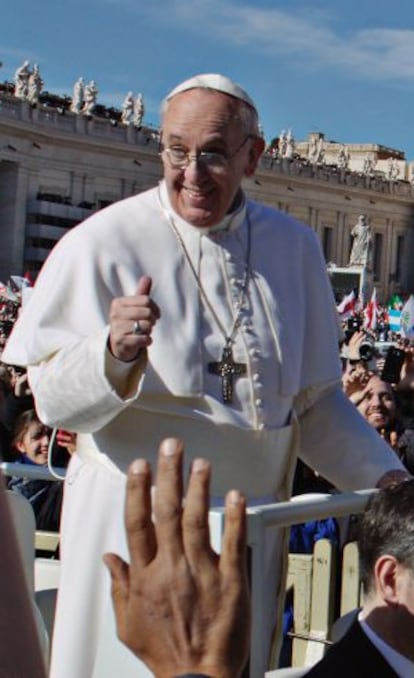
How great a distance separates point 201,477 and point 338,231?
65295 mm

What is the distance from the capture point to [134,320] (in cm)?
183

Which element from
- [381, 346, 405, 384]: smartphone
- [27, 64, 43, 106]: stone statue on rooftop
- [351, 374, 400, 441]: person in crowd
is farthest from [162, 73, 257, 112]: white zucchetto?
[27, 64, 43, 106]: stone statue on rooftop

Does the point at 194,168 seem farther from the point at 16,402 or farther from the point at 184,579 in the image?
the point at 16,402

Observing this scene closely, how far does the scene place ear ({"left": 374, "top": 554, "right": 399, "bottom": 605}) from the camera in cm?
192

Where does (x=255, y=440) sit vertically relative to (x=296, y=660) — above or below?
above

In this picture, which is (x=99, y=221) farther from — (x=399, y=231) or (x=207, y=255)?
(x=399, y=231)

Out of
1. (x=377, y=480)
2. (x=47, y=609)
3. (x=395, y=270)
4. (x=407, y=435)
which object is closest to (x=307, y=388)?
(x=377, y=480)

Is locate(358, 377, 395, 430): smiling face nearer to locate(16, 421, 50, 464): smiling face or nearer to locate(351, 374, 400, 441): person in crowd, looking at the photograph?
locate(351, 374, 400, 441): person in crowd

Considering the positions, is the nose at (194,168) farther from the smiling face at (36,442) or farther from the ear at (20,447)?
the ear at (20,447)

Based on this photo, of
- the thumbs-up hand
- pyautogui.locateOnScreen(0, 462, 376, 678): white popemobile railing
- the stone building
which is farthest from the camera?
the stone building

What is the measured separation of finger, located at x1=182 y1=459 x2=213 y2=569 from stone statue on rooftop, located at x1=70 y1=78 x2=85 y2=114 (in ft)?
172

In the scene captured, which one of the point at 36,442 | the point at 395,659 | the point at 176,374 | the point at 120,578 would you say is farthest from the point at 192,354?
the point at 36,442

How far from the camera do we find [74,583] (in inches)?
84.0

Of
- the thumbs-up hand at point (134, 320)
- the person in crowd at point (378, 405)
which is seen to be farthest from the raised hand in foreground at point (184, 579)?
the person in crowd at point (378, 405)
